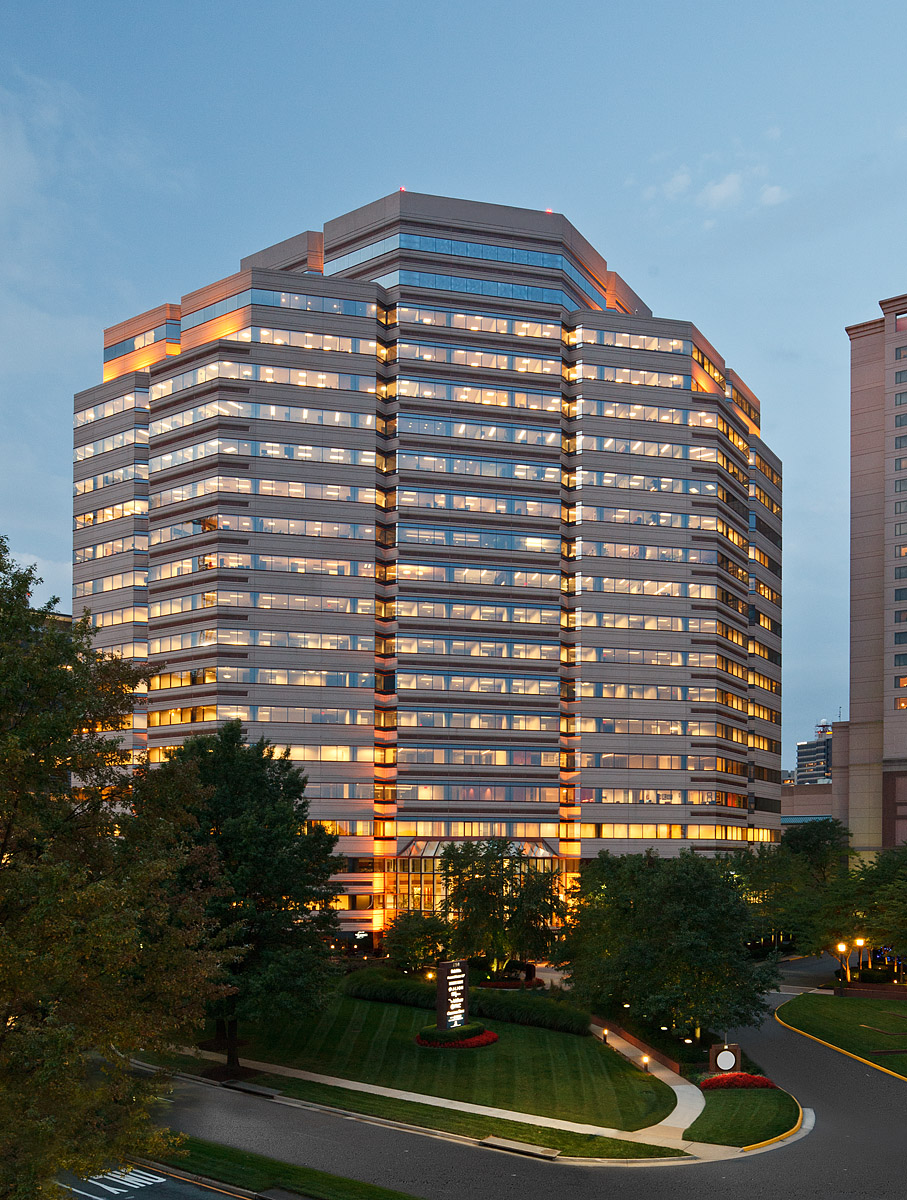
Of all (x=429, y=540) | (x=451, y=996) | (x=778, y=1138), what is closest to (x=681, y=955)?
(x=451, y=996)

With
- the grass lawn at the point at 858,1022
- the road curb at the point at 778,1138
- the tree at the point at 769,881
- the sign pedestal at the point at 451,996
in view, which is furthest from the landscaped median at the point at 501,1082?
the tree at the point at 769,881

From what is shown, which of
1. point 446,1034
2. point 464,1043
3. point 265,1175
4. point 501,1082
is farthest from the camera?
point 446,1034

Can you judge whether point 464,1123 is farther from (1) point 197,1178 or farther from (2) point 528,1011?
(2) point 528,1011

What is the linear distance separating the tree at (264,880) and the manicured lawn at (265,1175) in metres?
10.3

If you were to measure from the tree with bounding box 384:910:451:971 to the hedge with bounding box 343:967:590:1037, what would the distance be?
4.93 metres

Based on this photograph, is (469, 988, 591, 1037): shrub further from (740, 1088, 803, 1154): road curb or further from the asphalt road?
(740, 1088, 803, 1154): road curb

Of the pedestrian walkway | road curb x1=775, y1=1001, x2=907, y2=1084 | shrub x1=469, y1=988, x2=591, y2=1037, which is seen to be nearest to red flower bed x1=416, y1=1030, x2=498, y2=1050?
shrub x1=469, y1=988, x2=591, y2=1037

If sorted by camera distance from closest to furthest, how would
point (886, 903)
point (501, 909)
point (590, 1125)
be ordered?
1. point (590, 1125)
2. point (886, 903)
3. point (501, 909)

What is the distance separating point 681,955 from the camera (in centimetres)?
4394

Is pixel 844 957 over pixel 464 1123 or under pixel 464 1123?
under

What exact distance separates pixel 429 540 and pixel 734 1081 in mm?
74283

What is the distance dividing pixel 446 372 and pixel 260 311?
20502 millimetres

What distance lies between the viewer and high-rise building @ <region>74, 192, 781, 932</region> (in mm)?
103812

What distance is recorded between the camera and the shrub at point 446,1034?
46656 millimetres
